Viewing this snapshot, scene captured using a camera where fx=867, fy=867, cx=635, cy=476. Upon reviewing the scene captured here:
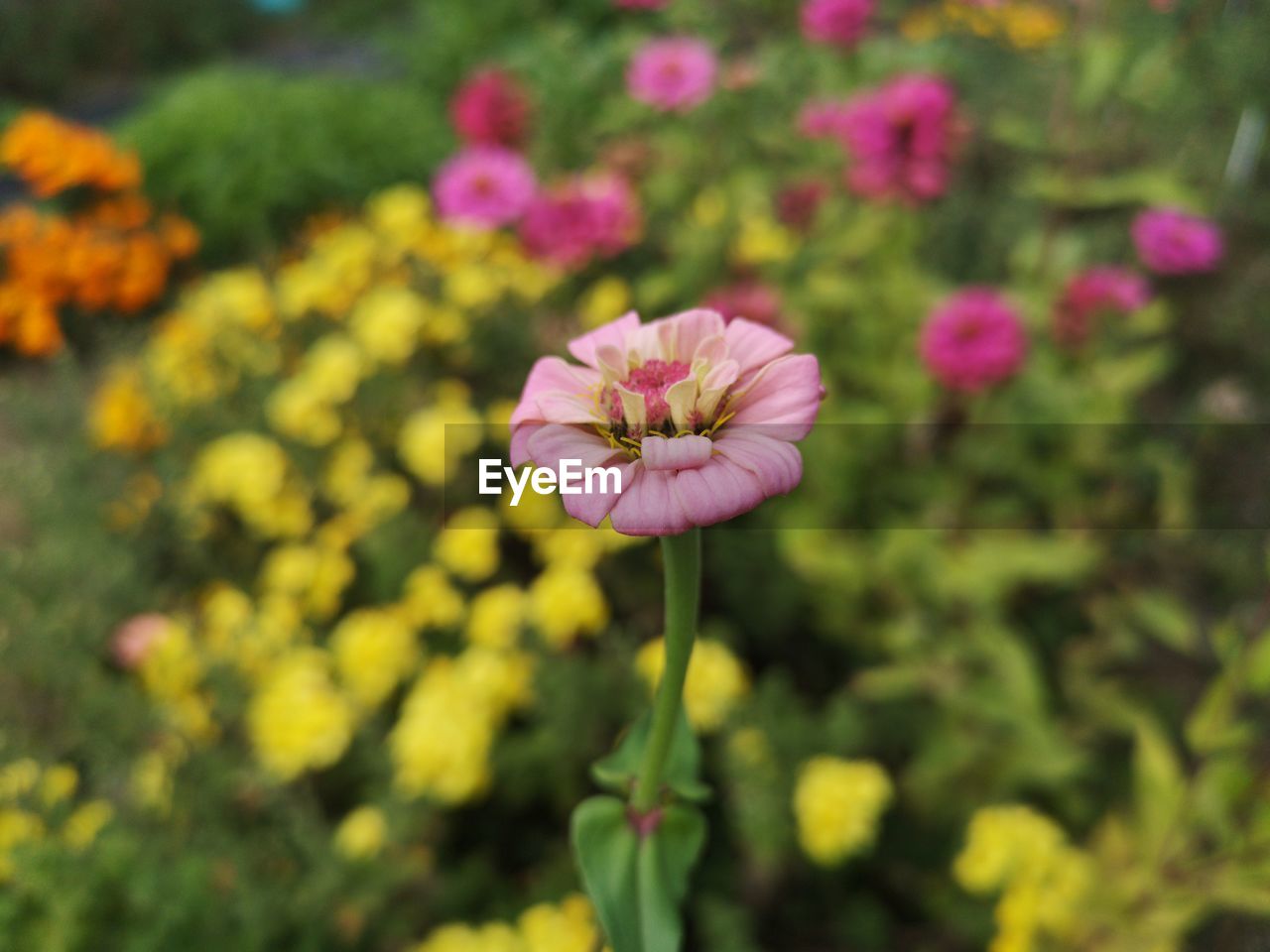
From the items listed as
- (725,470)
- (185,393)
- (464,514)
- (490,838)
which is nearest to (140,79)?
(185,393)

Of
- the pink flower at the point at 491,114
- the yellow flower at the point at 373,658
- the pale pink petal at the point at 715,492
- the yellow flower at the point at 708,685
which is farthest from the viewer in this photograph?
the pink flower at the point at 491,114

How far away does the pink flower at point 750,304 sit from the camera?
1142 mm

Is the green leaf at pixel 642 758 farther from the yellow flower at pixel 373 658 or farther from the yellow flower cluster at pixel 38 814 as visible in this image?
the yellow flower at pixel 373 658

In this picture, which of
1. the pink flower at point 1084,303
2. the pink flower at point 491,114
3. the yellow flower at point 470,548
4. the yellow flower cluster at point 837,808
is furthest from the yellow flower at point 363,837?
the pink flower at point 491,114

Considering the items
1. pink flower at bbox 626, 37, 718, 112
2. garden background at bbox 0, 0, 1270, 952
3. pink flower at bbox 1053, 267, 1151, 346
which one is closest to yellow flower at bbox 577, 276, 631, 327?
garden background at bbox 0, 0, 1270, 952

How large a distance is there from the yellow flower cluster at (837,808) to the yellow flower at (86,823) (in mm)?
642

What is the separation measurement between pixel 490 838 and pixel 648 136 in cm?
138

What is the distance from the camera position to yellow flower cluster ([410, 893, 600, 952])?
79 centimetres

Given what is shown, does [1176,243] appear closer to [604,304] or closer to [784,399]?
[604,304]

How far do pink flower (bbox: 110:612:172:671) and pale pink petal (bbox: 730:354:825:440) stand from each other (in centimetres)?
107

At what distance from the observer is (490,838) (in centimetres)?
109

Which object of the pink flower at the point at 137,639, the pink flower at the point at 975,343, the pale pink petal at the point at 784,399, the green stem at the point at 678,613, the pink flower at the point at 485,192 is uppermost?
the pink flower at the point at 485,192

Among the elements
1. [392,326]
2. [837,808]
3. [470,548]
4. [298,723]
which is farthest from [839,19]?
[298,723]

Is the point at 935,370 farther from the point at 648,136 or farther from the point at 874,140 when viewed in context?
the point at 648,136
